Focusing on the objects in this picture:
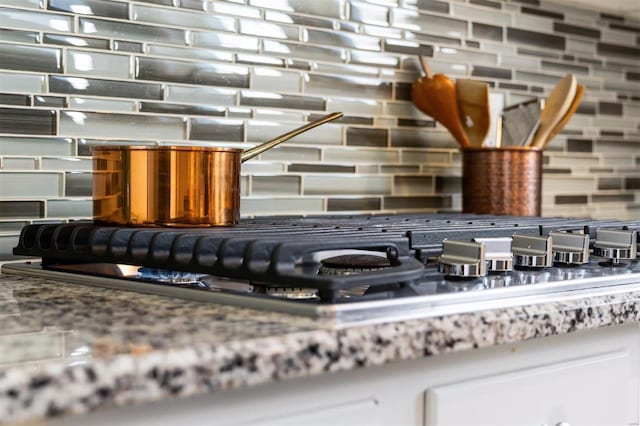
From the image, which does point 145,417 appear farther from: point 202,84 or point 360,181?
point 360,181

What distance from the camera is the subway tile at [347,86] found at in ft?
5.24

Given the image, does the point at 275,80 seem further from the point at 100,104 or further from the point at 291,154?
the point at 100,104

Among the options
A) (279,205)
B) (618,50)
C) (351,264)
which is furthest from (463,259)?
(618,50)

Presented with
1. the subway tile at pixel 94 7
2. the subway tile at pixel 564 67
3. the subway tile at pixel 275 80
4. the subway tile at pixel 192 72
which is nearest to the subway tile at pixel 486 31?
the subway tile at pixel 564 67

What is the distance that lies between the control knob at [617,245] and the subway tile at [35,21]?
0.83m

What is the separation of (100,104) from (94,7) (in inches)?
5.7

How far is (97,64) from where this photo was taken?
1.31 metres

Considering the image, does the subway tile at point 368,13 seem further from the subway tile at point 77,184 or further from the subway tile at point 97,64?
the subway tile at point 77,184

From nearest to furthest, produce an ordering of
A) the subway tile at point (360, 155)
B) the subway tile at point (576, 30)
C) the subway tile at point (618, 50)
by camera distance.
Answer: the subway tile at point (360, 155) → the subway tile at point (576, 30) → the subway tile at point (618, 50)

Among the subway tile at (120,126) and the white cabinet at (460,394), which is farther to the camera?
the subway tile at (120,126)

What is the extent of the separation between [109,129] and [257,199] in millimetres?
302

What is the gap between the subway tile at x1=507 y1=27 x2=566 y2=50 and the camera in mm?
1945

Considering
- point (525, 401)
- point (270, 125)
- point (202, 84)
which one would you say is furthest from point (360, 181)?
point (525, 401)

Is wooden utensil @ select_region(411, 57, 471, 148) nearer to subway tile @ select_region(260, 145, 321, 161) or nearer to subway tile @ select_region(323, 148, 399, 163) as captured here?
subway tile @ select_region(323, 148, 399, 163)
